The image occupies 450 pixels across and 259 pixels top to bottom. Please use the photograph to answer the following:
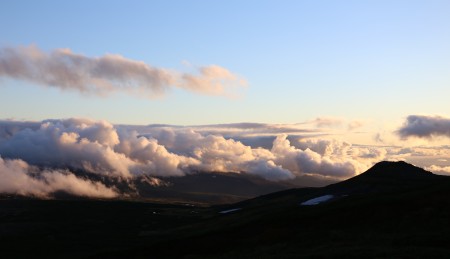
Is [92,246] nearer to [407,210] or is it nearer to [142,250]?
[142,250]

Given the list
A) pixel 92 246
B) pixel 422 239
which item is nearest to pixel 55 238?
pixel 92 246

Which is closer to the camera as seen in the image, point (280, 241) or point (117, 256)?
point (280, 241)

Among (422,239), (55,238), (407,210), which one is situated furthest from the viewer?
(55,238)

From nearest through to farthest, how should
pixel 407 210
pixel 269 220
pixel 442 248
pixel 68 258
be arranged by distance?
pixel 442 248 < pixel 407 210 < pixel 269 220 < pixel 68 258

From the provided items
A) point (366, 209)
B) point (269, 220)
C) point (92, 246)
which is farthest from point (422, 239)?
point (92, 246)

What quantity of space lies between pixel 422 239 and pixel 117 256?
5969 cm

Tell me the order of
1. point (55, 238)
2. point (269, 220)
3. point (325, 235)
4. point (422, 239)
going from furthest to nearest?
point (55, 238)
point (269, 220)
point (325, 235)
point (422, 239)

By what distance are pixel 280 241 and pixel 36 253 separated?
104 metres

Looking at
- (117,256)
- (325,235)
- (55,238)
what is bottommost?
(55,238)

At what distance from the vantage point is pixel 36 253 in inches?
6344

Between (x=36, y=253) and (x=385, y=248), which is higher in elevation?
(x=385, y=248)

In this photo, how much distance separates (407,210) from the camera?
9138 cm

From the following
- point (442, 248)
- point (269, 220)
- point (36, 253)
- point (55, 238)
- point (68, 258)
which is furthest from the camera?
point (55, 238)

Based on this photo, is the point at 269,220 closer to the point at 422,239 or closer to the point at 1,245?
the point at 422,239
